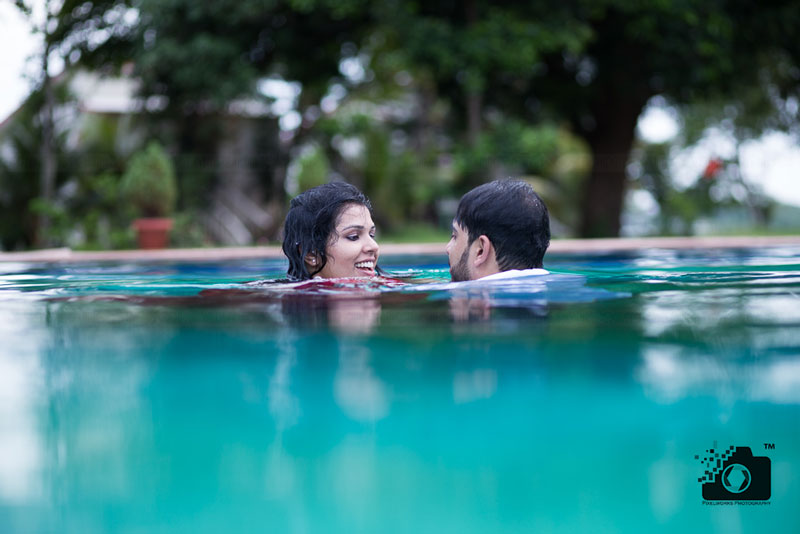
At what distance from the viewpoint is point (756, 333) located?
268cm

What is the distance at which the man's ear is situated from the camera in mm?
3969

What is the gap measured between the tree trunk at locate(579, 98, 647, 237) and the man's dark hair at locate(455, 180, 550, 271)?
1228cm

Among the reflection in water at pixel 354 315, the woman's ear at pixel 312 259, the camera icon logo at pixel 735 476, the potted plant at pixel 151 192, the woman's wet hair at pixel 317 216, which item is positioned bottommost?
the camera icon logo at pixel 735 476

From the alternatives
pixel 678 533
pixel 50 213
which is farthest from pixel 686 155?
pixel 678 533

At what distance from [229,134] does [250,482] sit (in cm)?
1686

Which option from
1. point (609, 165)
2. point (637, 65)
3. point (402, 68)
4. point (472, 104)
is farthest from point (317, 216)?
point (637, 65)

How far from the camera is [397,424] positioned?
192 cm

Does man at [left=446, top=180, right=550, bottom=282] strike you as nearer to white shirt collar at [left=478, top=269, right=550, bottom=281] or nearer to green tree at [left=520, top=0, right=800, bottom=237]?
white shirt collar at [left=478, top=269, right=550, bottom=281]

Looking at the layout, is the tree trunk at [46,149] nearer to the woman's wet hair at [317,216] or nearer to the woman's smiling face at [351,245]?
the woman's wet hair at [317,216]

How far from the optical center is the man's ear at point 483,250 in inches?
156

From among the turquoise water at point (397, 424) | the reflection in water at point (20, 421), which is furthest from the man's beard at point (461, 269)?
the reflection in water at point (20, 421)

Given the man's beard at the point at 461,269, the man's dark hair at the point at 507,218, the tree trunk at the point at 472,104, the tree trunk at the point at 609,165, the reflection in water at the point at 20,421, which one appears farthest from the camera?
the tree trunk at the point at 609,165

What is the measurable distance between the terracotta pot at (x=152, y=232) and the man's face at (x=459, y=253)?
29.9 feet

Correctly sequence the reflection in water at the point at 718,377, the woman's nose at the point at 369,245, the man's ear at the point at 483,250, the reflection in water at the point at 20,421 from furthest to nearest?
1. the woman's nose at the point at 369,245
2. the man's ear at the point at 483,250
3. the reflection in water at the point at 718,377
4. the reflection in water at the point at 20,421
